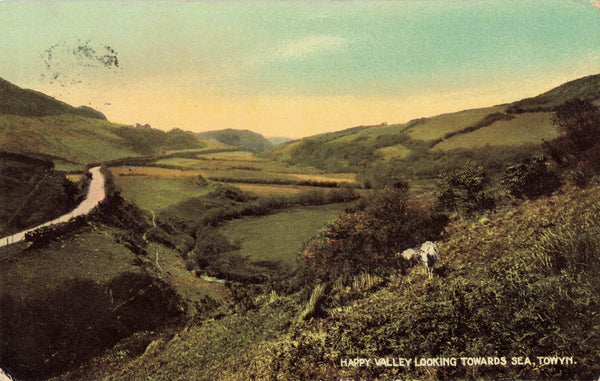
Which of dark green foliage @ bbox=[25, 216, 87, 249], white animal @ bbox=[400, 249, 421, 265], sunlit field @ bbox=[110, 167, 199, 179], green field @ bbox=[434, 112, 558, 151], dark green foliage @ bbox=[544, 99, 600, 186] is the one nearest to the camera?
white animal @ bbox=[400, 249, 421, 265]

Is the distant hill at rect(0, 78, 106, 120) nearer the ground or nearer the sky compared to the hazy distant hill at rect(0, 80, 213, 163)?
nearer the sky

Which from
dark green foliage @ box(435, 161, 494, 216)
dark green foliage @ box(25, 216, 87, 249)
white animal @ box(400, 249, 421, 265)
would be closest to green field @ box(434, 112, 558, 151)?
dark green foliage @ box(435, 161, 494, 216)

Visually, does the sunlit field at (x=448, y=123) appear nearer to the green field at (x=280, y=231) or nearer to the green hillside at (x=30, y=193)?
the green field at (x=280, y=231)

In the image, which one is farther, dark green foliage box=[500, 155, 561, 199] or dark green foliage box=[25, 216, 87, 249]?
dark green foliage box=[25, 216, 87, 249]

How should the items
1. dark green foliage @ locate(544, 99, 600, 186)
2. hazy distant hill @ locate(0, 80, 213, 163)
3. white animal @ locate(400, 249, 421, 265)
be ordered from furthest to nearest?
1. hazy distant hill @ locate(0, 80, 213, 163)
2. dark green foliage @ locate(544, 99, 600, 186)
3. white animal @ locate(400, 249, 421, 265)

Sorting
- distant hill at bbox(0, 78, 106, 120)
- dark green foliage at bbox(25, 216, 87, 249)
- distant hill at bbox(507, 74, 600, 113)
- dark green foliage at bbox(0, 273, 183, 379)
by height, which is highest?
distant hill at bbox(0, 78, 106, 120)

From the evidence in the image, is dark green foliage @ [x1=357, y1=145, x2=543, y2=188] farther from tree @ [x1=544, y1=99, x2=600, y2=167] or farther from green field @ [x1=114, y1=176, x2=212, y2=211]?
green field @ [x1=114, y1=176, x2=212, y2=211]
